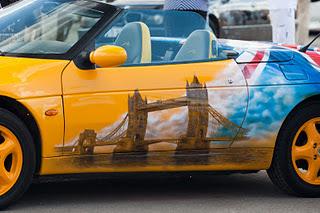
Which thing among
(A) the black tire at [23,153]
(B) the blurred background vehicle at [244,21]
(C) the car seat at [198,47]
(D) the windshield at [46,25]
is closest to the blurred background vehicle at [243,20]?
(B) the blurred background vehicle at [244,21]

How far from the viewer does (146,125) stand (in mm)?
5344

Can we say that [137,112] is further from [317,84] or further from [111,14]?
[317,84]

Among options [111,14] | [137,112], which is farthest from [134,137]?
[111,14]

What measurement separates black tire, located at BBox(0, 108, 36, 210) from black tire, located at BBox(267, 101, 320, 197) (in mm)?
1870

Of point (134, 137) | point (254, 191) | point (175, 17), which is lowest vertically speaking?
point (254, 191)

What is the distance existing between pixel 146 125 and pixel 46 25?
1109 mm

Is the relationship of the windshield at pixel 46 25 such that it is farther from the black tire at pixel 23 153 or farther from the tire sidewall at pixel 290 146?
the tire sidewall at pixel 290 146

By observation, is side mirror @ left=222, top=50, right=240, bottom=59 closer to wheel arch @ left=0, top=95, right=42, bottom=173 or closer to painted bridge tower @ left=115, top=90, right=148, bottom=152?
painted bridge tower @ left=115, top=90, right=148, bottom=152

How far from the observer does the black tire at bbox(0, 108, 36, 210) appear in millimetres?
5105

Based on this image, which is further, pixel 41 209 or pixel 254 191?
pixel 254 191

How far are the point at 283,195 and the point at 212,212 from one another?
86 cm

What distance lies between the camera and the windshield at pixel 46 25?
5477 millimetres

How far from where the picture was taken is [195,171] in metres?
5.57

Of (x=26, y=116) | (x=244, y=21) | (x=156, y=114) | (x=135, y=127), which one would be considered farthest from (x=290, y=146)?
(x=244, y=21)
